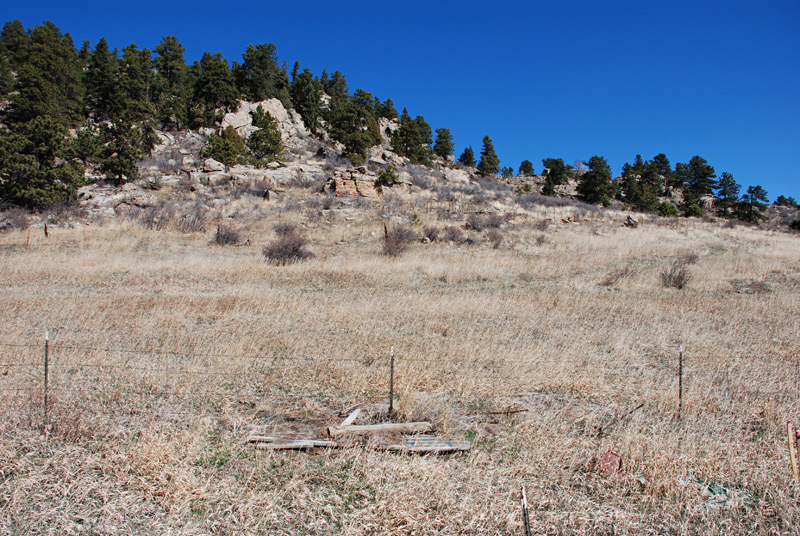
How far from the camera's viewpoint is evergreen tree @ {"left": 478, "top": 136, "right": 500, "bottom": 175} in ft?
196

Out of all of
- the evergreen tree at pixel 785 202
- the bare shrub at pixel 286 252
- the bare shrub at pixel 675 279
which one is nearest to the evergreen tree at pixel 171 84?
the bare shrub at pixel 286 252

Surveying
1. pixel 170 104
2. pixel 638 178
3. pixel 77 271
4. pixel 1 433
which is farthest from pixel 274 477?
pixel 638 178

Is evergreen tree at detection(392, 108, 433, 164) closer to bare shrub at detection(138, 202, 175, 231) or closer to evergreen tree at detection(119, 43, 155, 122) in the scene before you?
evergreen tree at detection(119, 43, 155, 122)

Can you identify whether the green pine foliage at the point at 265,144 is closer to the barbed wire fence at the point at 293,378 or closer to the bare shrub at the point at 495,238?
the bare shrub at the point at 495,238

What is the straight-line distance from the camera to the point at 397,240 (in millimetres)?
21922

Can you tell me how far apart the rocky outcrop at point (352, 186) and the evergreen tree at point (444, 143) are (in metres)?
33.4

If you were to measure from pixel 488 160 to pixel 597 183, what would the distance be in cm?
1659

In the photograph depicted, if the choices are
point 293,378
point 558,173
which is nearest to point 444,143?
point 558,173

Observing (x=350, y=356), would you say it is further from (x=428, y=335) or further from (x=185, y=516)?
(x=185, y=516)

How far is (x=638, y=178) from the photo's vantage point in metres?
62.0

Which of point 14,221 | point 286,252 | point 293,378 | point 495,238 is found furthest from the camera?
point 495,238

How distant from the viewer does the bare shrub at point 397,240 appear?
20.7m

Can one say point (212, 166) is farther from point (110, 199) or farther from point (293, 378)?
point (293, 378)

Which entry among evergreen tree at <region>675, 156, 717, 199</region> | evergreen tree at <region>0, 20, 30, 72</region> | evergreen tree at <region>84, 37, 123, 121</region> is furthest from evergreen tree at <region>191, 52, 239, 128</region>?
evergreen tree at <region>675, 156, 717, 199</region>
